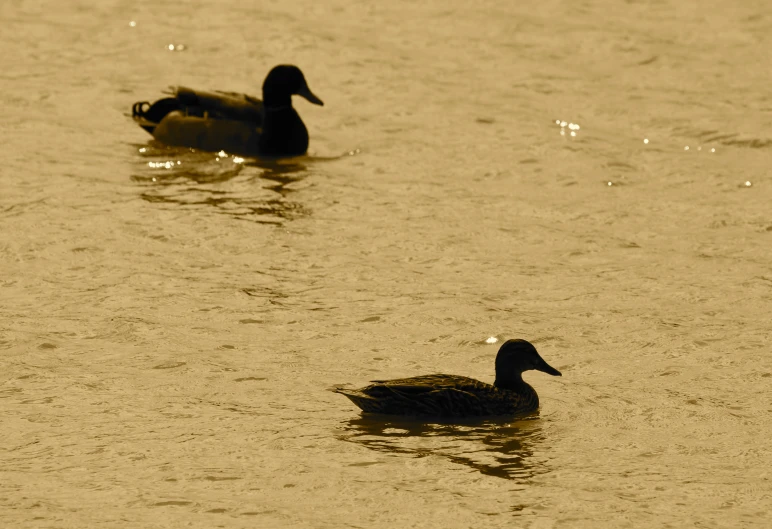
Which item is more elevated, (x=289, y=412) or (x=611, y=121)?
(x=611, y=121)

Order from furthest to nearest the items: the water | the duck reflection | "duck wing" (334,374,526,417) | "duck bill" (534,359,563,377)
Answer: the duck reflection, "duck bill" (534,359,563,377), "duck wing" (334,374,526,417), the water

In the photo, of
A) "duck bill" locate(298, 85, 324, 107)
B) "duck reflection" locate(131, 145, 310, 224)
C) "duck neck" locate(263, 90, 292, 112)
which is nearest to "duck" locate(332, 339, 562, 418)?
"duck reflection" locate(131, 145, 310, 224)

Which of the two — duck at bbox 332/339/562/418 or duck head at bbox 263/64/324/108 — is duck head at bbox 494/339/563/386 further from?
duck head at bbox 263/64/324/108

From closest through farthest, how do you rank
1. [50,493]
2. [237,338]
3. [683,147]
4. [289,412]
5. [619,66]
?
[50,493] → [289,412] → [237,338] → [683,147] → [619,66]

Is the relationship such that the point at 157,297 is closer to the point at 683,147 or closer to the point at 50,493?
the point at 50,493

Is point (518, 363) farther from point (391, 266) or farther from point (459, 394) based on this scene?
point (391, 266)

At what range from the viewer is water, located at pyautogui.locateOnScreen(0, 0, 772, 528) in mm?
10445

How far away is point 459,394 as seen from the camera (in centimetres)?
1135

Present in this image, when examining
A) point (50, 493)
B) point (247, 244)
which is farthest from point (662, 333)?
point (50, 493)

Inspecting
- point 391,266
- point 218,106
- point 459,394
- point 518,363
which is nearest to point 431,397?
point 459,394

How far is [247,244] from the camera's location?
51.7 ft

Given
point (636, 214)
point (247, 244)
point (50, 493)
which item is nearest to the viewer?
point (50, 493)

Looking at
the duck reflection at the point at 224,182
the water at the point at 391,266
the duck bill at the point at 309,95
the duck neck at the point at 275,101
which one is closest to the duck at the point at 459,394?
the water at the point at 391,266

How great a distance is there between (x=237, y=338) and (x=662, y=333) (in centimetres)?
325
